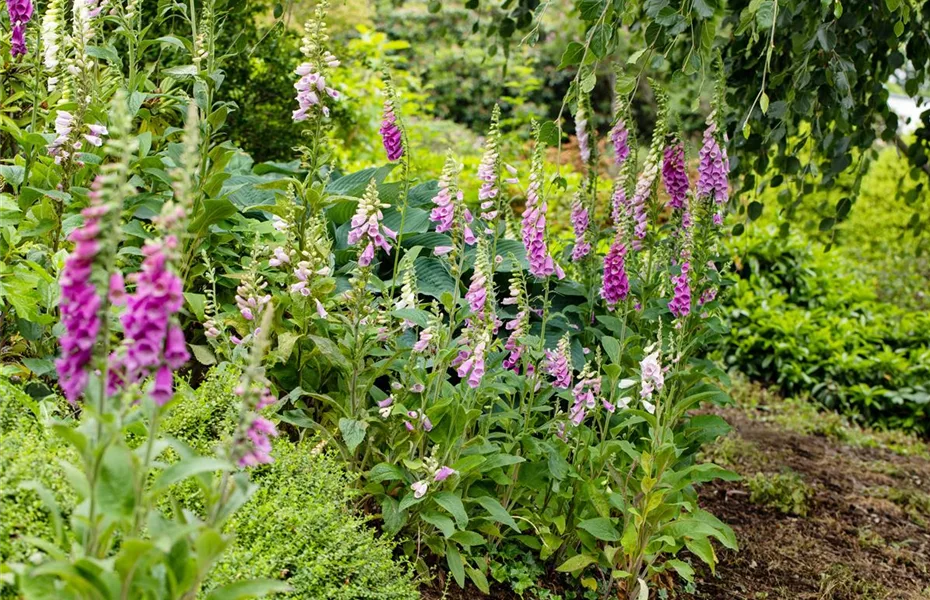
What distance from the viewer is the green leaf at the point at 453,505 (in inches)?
84.7

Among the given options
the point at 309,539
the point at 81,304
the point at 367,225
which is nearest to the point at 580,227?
the point at 367,225

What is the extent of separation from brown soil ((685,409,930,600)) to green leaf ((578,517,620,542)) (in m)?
0.53

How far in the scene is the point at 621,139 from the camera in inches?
110

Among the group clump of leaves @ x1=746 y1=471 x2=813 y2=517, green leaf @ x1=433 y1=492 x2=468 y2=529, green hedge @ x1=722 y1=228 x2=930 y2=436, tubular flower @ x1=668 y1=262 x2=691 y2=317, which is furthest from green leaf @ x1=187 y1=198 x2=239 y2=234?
green hedge @ x1=722 y1=228 x2=930 y2=436

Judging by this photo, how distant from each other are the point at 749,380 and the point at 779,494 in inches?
80.7

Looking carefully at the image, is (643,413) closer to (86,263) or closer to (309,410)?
(309,410)

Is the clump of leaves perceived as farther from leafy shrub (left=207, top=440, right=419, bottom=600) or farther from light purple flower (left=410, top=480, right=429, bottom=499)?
leafy shrub (left=207, top=440, right=419, bottom=600)

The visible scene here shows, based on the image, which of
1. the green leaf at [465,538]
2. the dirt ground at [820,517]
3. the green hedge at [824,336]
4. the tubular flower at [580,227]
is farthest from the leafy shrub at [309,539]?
the green hedge at [824,336]

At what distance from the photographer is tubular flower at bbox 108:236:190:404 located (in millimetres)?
1192

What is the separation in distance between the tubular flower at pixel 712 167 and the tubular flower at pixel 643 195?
0.44 feet

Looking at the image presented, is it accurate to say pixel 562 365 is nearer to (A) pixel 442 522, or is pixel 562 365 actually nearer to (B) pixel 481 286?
(B) pixel 481 286

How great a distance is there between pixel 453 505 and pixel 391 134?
3.12ft

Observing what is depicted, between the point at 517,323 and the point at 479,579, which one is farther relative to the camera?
the point at 517,323

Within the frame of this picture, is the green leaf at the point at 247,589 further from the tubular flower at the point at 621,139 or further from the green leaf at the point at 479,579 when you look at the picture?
the tubular flower at the point at 621,139
